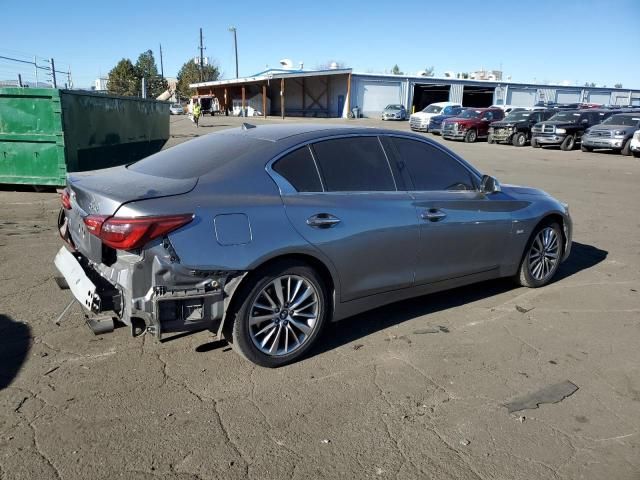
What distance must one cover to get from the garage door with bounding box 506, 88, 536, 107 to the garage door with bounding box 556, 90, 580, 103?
3548 millimetres

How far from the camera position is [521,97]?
5869 centimetres

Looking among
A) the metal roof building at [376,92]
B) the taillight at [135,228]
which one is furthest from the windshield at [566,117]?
the metal roof building at [376,92]

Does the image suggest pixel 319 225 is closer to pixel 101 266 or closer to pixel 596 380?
pixel 101 266

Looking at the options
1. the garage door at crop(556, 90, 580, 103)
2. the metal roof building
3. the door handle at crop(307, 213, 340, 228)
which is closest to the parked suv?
the metal roof building

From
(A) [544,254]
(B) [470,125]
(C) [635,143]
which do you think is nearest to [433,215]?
(A) [544,254]

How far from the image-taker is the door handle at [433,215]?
433 centimetres

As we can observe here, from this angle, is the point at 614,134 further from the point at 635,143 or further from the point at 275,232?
the point at 275,232

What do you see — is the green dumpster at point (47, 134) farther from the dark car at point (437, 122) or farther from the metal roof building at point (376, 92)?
the metal roof building at point (376, 92)

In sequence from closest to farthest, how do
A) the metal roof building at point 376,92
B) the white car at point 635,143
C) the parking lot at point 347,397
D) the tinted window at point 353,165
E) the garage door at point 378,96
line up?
the parking lot at point 347,397 < the tinted window at point 353,165 < the white car at point 635,143 < the metal roof building at point 376,92 < the garage door at point 378,96

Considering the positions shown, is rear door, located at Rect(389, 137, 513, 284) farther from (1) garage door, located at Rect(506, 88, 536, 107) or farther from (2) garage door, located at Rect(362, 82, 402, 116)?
(1) garage door, located at Rect(506, 88, 536, 107)

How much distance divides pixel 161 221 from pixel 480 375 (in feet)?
7.84

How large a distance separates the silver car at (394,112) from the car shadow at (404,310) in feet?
146

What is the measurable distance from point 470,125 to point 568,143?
16.9 feet

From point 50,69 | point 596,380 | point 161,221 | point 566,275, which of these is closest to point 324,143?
point 161,221
